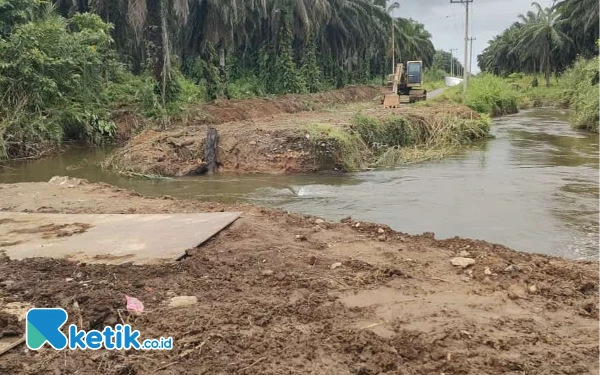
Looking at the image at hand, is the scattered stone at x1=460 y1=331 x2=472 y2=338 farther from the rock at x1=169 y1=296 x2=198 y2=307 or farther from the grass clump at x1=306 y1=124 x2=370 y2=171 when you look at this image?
the grass clump at x1=306 y1=124 x2=370 y2=171

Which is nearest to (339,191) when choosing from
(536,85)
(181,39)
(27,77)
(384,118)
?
(384,118)

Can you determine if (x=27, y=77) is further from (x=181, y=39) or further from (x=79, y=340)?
(x=79, y=340)

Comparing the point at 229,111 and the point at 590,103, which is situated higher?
the point at 229,111

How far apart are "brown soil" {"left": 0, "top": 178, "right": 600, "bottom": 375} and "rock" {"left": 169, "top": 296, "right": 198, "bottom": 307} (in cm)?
6

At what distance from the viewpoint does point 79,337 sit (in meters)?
4.13

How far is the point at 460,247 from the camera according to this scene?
727 cm

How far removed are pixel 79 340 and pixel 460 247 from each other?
16.1ft

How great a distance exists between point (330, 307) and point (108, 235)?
11.5ft

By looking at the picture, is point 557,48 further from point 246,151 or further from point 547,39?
point 246,151

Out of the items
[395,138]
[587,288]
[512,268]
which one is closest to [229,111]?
[395,138]

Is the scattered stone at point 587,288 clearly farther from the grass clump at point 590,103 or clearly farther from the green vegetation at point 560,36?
the green vegetation at point 560,36

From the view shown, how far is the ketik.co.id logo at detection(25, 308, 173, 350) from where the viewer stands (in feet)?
13.3

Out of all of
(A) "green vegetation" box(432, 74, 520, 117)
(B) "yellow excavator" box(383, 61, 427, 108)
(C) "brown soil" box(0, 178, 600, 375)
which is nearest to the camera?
(C) "brown soil" box(0, 178, 600, 375)

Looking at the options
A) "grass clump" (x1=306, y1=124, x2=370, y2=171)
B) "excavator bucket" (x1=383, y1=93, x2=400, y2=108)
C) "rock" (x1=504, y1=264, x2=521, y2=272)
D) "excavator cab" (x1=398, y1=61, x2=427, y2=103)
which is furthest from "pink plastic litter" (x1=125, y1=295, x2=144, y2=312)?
"excavator cab" (x1=398, y1=61, x2=427, y2=103)
